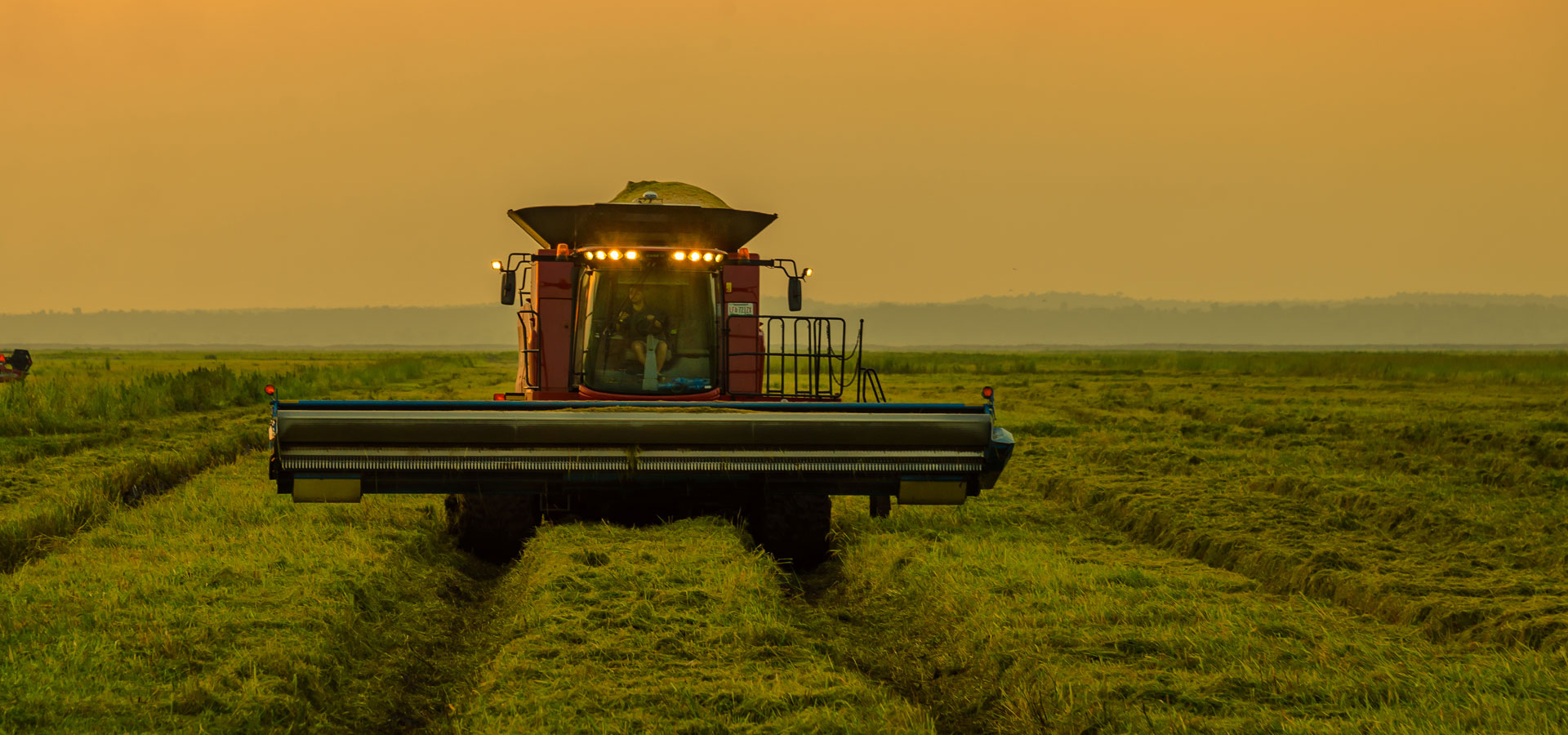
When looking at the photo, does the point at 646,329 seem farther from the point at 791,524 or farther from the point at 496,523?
the point at 791,524

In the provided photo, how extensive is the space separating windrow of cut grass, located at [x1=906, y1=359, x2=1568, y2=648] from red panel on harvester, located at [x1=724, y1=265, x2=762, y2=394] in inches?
157

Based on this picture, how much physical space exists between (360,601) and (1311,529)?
306 inches

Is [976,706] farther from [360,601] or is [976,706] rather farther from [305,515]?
[305,515]

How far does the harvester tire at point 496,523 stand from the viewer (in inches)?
340

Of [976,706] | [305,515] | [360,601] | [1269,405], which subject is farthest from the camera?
[1269,405]

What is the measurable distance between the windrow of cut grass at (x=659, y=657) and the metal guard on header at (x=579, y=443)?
60 cm

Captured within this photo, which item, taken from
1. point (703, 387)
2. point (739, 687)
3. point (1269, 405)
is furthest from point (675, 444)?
point (1269, 405)

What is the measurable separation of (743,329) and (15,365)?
2952cm

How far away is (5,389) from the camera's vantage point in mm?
20797

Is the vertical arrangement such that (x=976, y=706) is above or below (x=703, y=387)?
below

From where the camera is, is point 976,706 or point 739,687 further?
point 976,706

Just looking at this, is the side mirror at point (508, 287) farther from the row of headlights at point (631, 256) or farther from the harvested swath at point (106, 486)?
the harvested swath at point (106, 486)

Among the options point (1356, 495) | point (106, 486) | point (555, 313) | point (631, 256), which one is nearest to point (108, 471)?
point (106, 486)

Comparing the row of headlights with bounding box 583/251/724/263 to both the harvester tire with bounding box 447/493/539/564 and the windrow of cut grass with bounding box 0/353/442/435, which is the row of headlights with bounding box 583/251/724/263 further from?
the windrow of cut grass with bounding box 0/353/442/435
